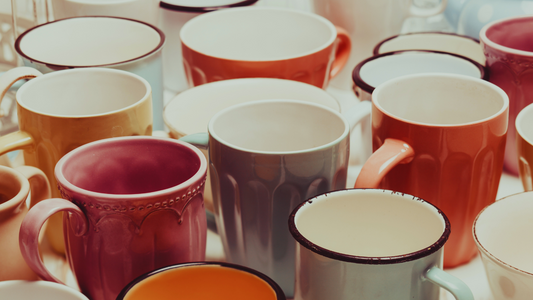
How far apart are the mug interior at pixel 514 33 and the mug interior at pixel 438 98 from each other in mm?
165

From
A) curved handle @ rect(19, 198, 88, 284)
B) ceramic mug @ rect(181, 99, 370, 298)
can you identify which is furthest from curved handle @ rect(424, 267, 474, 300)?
curved handle @ rect(19, 198, 88, 284)

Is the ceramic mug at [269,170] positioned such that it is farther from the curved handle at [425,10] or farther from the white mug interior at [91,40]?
the curved handle at [425,10]

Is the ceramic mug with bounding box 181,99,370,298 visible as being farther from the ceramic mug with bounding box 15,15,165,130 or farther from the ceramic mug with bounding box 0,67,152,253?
the ceramic mug with bounding box 15,15,165,130

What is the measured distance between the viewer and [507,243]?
0.49m

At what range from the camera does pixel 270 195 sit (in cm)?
46

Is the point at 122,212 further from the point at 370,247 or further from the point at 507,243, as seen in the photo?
the point at 507,243

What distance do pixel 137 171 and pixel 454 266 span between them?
0.29 metres

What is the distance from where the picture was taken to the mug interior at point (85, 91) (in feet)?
1.85

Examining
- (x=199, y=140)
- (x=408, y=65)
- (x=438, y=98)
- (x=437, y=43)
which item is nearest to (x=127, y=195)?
(x=199, y=140)

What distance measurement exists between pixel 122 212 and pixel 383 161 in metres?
0.21

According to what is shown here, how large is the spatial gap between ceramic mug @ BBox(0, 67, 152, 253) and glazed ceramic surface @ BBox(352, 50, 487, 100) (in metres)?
0.26

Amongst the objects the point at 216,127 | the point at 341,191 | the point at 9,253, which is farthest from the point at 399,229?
the point at 9,253

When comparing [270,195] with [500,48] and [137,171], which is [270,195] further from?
[500,48]

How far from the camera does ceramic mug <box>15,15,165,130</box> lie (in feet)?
2.27
